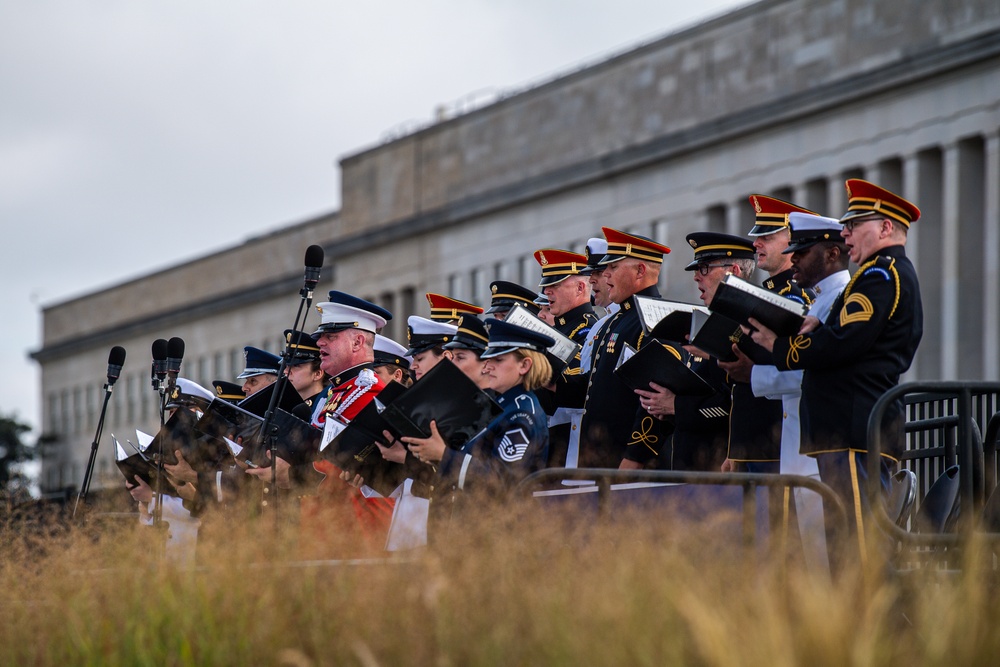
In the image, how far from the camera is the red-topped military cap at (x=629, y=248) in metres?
10.2

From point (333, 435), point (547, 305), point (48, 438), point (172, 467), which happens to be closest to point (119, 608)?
point (333, 435)

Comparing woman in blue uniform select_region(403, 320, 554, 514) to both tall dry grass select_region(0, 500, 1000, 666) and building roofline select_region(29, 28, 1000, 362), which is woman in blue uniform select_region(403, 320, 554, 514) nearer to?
tall dry grass select_region(0, 500, 1000, 666)

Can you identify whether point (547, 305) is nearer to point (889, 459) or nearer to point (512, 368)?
point (512, 368)

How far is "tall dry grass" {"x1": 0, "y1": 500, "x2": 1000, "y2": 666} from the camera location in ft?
18.0

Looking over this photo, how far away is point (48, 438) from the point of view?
6359 centimetres

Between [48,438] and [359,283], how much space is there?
1807 cm

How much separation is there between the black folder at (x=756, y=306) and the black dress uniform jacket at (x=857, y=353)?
8cm

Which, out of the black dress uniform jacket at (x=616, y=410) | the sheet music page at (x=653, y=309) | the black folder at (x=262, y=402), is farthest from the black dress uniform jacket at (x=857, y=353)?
the black folder at (x=262, y=402)

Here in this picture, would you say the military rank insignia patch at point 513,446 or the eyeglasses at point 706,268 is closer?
Answer: the military rank insignia patch at point 513,446

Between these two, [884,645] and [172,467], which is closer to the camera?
[884,645]

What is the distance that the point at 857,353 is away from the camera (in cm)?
816

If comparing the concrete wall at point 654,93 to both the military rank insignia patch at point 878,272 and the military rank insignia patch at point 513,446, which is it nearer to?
the military rank insignia patch at point 878,272

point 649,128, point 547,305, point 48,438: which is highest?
point 649,128

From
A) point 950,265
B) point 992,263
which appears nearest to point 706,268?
point 992,263
